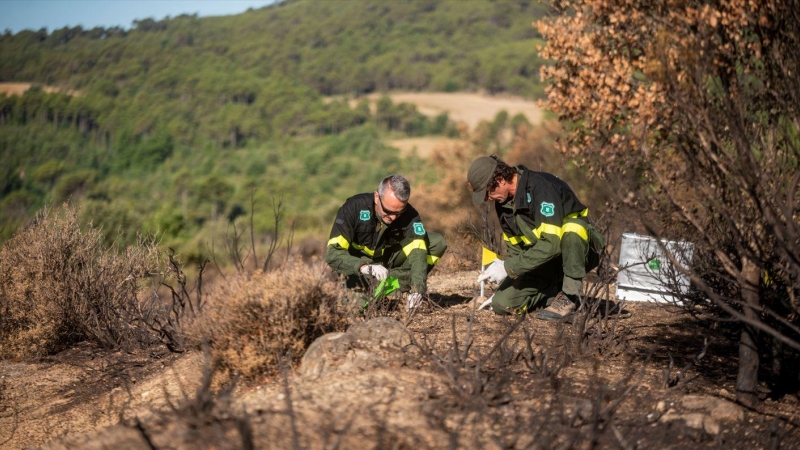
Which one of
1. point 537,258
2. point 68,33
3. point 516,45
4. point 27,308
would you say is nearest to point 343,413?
point 537,258

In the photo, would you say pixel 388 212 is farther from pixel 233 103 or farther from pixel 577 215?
pixel 233 103

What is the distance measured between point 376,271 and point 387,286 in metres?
0.15

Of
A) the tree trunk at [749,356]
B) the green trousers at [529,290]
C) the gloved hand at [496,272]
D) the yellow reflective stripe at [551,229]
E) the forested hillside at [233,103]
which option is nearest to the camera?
the tree trunk at [749,356]

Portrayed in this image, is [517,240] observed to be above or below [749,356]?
above

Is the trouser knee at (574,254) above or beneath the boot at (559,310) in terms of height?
above

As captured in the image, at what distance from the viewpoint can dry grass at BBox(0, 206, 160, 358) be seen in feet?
23.2

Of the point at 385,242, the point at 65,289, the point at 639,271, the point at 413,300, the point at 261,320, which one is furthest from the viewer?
the point at 65,289

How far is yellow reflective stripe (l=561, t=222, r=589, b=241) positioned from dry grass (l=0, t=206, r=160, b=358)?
3.35m

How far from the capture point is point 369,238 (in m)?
6.48

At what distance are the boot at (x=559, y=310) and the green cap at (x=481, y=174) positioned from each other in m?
1.03

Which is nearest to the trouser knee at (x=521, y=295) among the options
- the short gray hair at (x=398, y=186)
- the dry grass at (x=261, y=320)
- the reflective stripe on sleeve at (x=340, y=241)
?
the short gray hair at (x=398, y=186)

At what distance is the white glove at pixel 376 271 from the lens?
6.04 metres

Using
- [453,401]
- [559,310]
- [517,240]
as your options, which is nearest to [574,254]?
[517,240]

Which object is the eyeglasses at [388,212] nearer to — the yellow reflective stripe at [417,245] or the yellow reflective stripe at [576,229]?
the yellow reflective stripe at [417,245]
